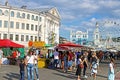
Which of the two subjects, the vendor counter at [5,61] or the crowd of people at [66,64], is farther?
the vendor counter at [5,61]

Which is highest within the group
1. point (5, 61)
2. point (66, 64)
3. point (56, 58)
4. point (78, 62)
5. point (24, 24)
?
point (24, 24)

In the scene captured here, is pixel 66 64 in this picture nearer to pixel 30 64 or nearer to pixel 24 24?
pixel 30 64

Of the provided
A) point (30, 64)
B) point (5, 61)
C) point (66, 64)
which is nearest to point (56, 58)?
point (66, 64)

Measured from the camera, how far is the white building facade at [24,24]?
83312 mm

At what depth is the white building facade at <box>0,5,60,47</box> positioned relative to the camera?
83.3 metres

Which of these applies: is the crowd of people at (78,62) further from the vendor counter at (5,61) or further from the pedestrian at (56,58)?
the vendor counter at (5,61)

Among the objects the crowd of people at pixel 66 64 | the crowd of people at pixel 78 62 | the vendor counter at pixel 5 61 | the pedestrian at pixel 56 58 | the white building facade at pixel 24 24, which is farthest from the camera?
the white building facade at pixel 24 24

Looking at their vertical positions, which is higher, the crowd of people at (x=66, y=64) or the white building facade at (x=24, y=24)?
the white building facade at (x=24, y=24)

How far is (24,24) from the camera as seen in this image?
89562 mm

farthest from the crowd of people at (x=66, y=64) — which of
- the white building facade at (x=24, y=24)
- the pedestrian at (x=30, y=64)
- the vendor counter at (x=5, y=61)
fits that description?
the white building facade at (x=24, y=24)

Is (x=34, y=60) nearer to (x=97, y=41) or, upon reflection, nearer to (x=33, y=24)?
(x=33, y=24)

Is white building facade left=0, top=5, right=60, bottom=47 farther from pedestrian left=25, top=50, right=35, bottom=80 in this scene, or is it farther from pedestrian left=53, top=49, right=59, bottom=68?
pedestrian left=25, top=50, right=35, bottom=80

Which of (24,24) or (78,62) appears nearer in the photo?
(78,62)

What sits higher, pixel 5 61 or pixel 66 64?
pixel 5 61
